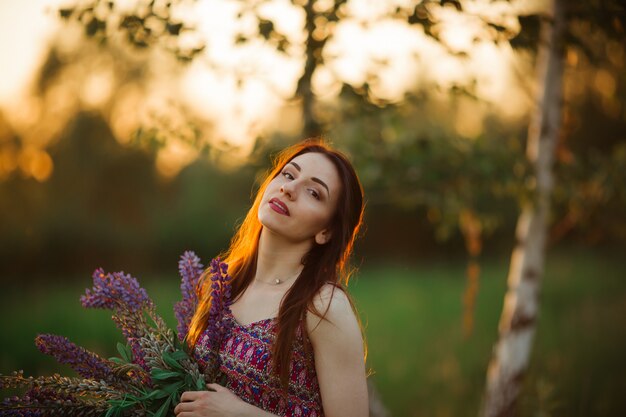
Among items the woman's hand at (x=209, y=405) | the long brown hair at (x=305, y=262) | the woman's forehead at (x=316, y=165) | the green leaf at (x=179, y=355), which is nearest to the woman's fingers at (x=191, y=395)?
the woman's hand at (x=209, y=405)

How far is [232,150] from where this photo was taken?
353 cm

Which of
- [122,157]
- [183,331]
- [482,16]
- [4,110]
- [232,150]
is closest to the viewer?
[183,331]

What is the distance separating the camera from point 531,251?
3.98m

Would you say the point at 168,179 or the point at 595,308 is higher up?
the point at 168,179

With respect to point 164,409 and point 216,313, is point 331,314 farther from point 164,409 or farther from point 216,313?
point 164,409

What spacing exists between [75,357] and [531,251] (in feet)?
9.59

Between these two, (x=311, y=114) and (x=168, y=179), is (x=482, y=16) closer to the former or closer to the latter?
(x=311, y=114)

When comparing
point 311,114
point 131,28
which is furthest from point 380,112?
point 131,28

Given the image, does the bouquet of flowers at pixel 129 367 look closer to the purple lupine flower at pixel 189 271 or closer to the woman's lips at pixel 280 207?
the purple lupine flower at pixel 189 271

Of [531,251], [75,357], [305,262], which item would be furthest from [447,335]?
[75,357]

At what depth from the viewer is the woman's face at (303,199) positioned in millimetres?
2020

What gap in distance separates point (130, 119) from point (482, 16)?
6237 mm

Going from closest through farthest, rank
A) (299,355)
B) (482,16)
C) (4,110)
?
(299,355), (482,16), (4,110)

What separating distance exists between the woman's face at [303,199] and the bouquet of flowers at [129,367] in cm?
25
